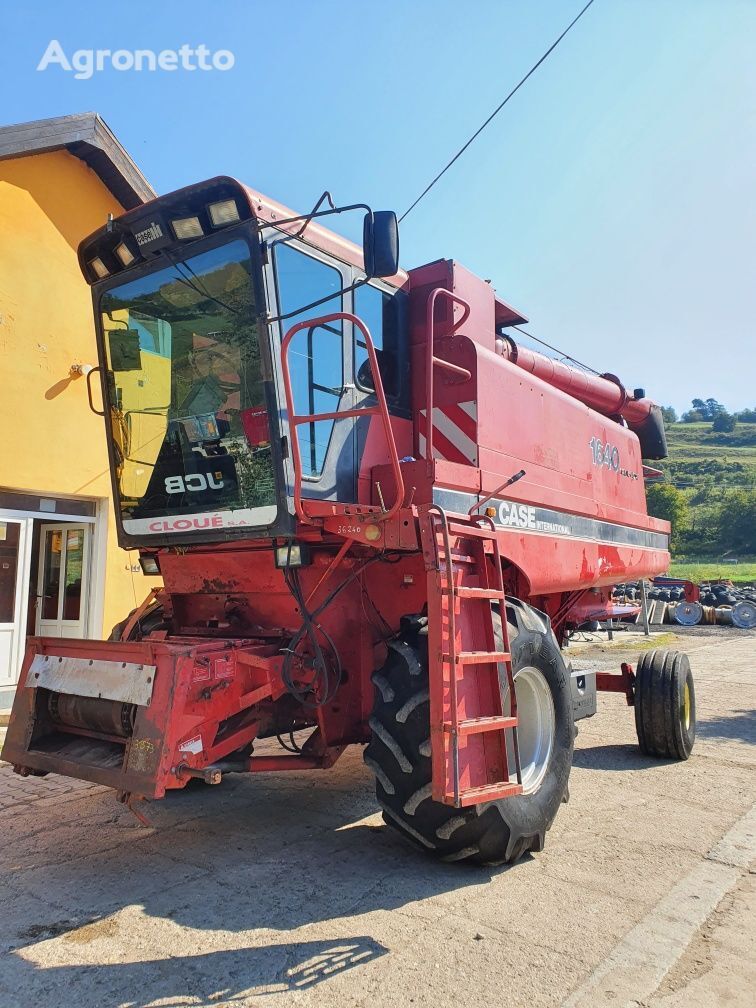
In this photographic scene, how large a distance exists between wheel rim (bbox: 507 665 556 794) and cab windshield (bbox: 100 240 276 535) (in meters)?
1.85

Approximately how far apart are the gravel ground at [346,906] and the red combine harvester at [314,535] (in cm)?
39

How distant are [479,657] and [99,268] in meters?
3.38

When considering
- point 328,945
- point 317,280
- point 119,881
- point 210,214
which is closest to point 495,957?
point 328,945

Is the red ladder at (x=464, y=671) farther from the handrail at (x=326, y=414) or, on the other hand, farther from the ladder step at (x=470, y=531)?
the handrail at (x=326, y=414)

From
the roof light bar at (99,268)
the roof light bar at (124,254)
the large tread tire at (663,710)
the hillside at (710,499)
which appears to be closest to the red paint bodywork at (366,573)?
the roof light bar at (124,254)

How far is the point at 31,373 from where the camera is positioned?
858 cm

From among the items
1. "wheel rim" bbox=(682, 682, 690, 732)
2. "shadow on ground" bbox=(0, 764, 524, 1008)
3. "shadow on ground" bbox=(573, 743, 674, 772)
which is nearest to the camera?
"shadow on ground" bbox=(0, 764, 524, 1008)

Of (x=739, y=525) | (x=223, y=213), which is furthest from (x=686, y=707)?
(x=739, y=525)

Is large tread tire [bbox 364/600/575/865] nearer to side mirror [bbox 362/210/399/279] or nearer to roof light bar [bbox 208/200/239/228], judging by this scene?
side mirror [bbox 362/210/399/279]

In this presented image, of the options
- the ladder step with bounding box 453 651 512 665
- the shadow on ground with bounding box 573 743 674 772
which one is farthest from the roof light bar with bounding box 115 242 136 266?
the shadow on ground with bounding box 573 743 674 772

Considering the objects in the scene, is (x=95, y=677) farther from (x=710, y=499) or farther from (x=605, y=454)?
(x=710, y=499)

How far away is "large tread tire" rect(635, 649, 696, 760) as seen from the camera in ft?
20.5

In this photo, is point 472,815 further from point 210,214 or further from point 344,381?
point 210,214

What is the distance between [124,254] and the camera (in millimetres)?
4566
